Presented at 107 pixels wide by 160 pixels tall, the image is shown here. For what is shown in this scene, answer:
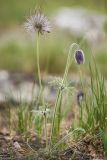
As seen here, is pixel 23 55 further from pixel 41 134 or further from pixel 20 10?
pixel 20 10

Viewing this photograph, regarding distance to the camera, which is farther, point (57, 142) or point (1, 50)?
point (1, 50)

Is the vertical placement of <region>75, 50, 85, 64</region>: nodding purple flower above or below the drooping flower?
below

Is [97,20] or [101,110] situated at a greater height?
[97,20]

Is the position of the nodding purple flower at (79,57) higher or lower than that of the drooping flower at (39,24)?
lower

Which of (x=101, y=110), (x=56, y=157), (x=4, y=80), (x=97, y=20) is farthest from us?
(x=97, y=20)

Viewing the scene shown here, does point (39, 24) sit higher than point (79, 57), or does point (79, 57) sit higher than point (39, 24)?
point (39, 24)

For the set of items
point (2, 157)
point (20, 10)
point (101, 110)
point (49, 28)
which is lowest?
point (2, 157)

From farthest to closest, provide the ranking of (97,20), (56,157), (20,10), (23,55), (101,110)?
(20,10)
(97,20)
(23,55)
(101,110)
(56,157)

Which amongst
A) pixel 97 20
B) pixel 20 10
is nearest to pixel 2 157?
pixel 97 20
